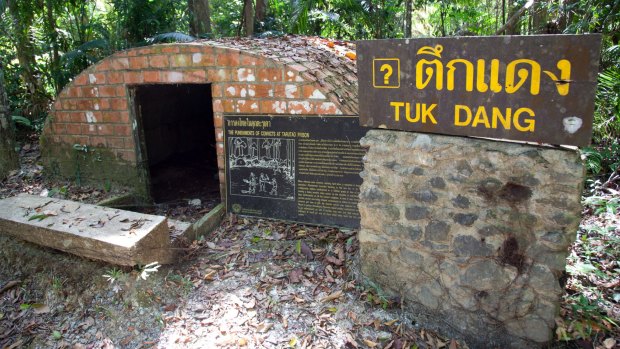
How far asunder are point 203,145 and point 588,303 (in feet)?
22.3

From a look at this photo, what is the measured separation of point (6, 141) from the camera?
5.71 meters

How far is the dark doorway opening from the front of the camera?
5734 millimetres

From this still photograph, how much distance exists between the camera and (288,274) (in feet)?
12.2

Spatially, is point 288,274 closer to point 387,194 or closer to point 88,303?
point 387,194

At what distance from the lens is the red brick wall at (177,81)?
13.7ft

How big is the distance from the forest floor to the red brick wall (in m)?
1.29

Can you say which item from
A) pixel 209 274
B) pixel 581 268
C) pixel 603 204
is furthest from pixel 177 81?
pixel 603 204

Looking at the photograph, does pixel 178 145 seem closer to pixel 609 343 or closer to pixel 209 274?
pixel 209 274

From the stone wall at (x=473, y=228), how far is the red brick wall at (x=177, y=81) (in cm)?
125

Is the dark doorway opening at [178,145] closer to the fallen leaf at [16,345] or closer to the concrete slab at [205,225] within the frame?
the concrete slab at [205,225]

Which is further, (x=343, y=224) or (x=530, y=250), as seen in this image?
(x=343, y=224)

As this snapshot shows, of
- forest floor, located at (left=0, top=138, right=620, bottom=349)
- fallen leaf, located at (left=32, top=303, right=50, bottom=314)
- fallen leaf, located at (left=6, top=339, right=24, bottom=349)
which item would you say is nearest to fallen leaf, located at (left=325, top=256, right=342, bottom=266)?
forest floor, located at (left=0, top=138, right=620, bottom=349)

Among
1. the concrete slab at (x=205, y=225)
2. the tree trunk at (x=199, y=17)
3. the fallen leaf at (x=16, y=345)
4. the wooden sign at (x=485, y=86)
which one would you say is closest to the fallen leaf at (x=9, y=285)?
the fallen leaf at (x=16, y=345)

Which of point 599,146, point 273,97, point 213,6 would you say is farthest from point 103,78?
point 213,6
